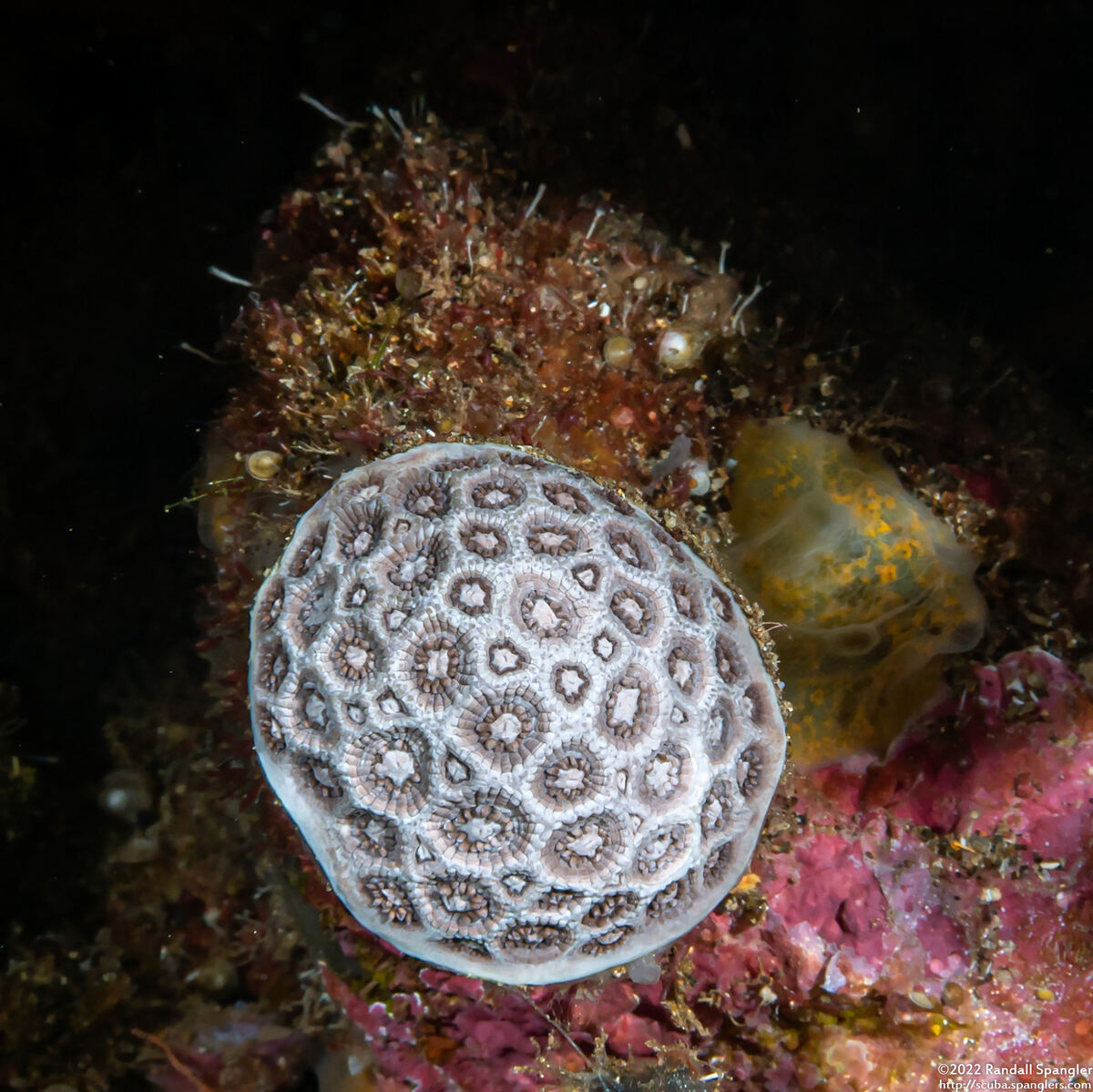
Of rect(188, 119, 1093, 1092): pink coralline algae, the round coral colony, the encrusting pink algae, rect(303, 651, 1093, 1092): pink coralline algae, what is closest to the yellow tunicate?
the encrusting pink algae

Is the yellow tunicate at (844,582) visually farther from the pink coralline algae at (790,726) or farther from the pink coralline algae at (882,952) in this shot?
the pink coralline algae at (882,952)

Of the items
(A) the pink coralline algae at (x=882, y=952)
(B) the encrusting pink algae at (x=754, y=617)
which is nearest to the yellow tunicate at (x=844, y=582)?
(B) the encrusting pink algae at (x=754, y=617)

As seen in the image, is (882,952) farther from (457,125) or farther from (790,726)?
(457,125)

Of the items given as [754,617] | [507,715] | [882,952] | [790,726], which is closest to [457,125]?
[754,617]

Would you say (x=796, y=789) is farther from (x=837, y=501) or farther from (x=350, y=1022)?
(x=350, y=1022)

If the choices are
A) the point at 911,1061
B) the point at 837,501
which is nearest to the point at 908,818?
the point at 911,1061
